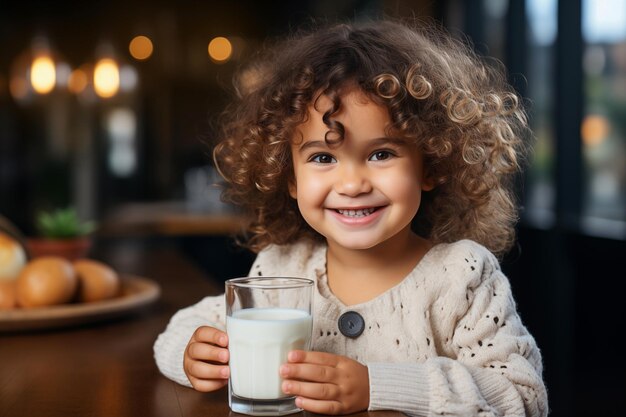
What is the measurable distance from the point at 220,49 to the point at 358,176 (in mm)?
7041

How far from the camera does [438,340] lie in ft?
3.75

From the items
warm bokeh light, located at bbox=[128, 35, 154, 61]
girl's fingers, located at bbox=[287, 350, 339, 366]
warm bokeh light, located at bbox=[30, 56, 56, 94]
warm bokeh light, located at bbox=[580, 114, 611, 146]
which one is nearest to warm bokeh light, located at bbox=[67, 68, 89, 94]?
warm bokeh light, located at bbox=[128, 35, 154, 61]

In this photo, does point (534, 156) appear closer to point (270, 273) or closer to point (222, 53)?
point (270, 273)

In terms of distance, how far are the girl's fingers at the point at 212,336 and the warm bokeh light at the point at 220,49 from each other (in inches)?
277

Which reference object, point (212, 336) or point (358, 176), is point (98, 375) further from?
point (358, 176)

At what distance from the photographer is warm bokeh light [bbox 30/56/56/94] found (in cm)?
473

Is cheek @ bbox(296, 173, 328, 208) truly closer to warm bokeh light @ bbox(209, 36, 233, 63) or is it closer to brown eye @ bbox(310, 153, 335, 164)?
brown eye @ bbox(310, 153, 335, 164)

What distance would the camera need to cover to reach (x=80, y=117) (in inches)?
310

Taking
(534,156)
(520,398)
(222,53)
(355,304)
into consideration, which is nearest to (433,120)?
(355,304)

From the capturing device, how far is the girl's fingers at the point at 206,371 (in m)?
1.02

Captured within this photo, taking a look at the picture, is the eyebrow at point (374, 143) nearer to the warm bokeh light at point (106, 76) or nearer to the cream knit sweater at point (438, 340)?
the cream knit sweater at point (438, 340)

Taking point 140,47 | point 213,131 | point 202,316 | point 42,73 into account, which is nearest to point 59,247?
point 213,131

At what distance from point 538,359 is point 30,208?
7.36 m

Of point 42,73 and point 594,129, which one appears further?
point 42,73
